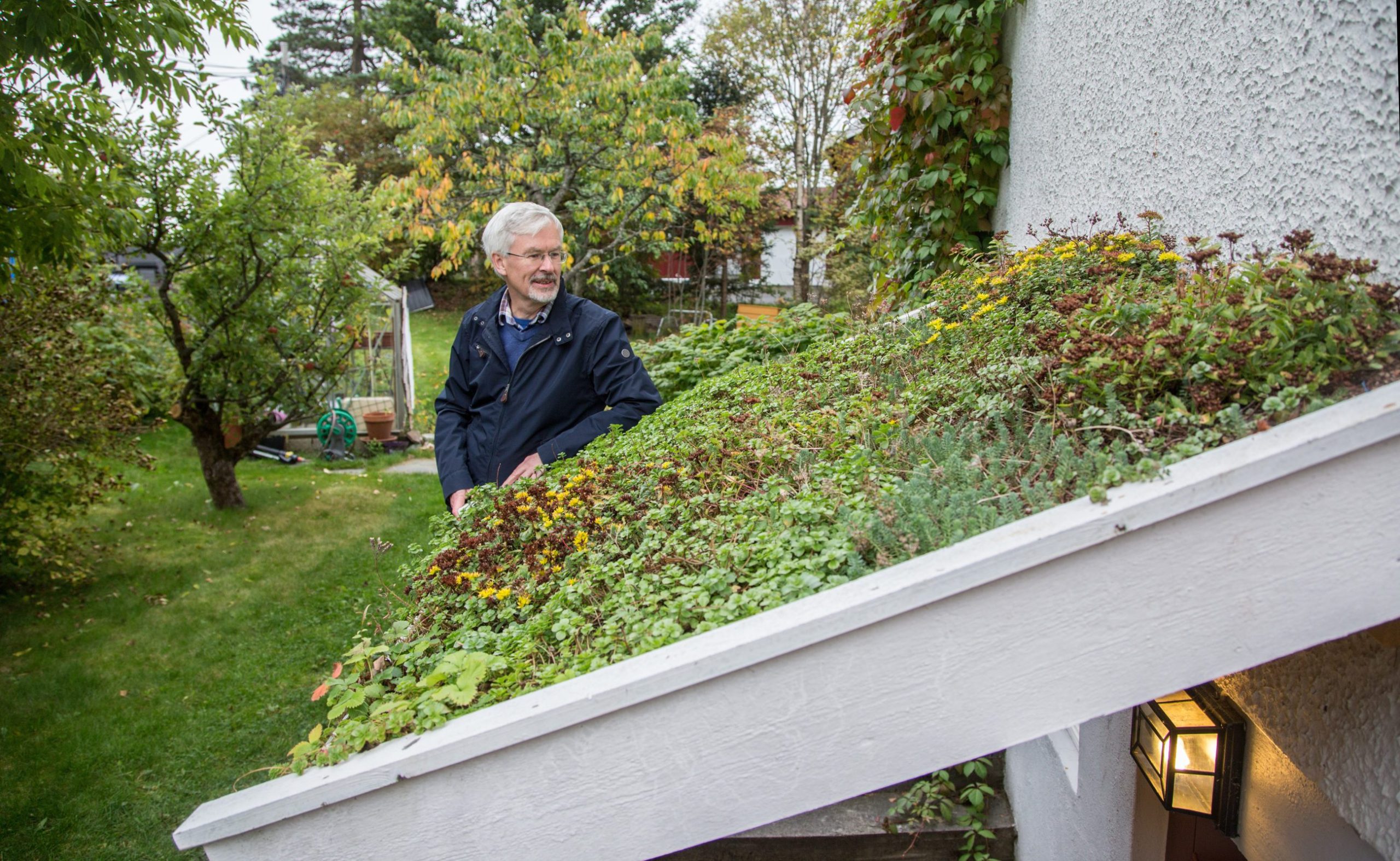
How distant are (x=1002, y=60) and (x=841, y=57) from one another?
582 inches

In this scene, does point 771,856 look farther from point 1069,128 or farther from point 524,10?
point 524,10

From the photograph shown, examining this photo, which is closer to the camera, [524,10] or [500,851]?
[500,851]

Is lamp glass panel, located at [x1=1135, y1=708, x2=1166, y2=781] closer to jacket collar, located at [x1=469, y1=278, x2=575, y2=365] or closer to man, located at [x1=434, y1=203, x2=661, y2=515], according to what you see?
man, located at [x1=434, y1=203, x2=661, y2=515]

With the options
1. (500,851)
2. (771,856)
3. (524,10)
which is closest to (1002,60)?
(771,856)

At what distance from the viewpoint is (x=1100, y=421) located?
1881 mm

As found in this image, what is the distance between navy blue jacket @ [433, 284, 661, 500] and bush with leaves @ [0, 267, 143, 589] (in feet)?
11.3

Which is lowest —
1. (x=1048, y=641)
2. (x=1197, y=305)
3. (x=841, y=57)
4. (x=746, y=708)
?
(x=746, y=708)

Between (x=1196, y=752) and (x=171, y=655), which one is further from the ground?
(x=1196, y=752)

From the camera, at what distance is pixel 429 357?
1927cm

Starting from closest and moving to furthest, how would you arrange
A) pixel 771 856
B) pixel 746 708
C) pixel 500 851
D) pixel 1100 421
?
pixel 746 708, pixel 500 851, pixel 1100 421, pixel 771 856

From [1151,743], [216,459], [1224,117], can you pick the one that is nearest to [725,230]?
[216,459]

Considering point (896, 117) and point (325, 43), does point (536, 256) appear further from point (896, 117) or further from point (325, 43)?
point (325, 43)

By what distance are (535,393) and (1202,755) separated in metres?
2.52

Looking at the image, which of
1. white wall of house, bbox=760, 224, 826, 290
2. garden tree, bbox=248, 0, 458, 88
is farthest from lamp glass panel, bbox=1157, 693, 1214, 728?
garden tree, bbox=248, 0, 458, 88
